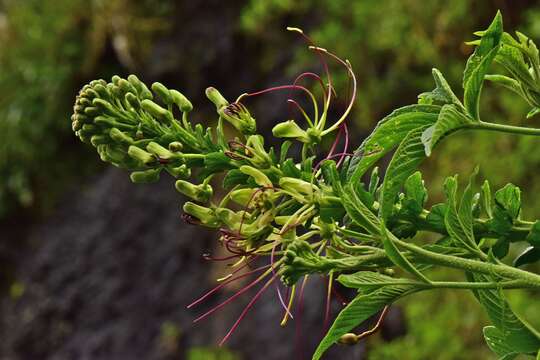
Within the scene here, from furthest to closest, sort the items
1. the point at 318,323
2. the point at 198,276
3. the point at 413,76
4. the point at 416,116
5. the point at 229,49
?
1. the point at 229,49
2. the point at 198,276
3. the point at 413,76
4. the point at 318,323
5. the point at 416,116

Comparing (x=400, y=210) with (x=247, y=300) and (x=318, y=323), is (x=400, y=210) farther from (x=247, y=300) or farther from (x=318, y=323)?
(x=247, y=300)

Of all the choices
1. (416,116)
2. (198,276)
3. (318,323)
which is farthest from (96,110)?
(198,276)

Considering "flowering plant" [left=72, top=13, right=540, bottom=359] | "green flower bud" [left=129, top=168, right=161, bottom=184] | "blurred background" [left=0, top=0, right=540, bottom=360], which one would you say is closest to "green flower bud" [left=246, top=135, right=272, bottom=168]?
"flowering plant" [left=72, top=13, right=540, bottom=359]

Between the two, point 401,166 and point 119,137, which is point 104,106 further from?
point 401,166

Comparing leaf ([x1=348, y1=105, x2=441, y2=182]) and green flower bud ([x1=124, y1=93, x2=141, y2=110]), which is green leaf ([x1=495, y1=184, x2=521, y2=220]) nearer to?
leaf ([x1=348, y1=105, x2=441, y2=182])

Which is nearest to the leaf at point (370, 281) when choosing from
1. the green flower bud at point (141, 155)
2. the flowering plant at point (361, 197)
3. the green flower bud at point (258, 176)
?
the flowering plant at point (361, 197)

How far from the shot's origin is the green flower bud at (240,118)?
90cm

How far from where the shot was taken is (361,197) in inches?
32.4

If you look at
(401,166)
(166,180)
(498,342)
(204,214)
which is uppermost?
(401,166)

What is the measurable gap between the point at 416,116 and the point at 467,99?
63 millimetres

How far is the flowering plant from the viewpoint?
792mm

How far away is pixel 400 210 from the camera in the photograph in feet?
2.77

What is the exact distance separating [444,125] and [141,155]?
30 cm

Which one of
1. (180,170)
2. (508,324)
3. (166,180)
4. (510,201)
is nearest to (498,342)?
(508,324)
